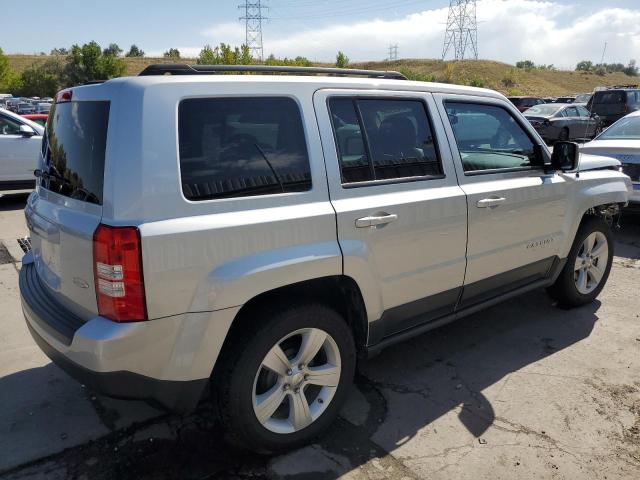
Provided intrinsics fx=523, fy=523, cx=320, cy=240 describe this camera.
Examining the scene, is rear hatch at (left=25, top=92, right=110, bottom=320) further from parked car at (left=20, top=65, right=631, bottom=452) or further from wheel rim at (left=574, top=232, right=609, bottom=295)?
wheel rim at (left=574, top=232, right=609, bottom=295)

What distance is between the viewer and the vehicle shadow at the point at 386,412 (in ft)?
8.81

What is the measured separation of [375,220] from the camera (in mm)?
2826

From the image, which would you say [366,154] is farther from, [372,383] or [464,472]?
[464,472]

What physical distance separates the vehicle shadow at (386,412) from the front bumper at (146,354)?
49 centimetres

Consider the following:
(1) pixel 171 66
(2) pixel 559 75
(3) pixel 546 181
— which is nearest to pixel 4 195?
(1) pixel 171 66

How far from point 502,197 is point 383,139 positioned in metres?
1.05

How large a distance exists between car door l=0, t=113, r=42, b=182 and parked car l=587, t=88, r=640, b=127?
716 inches

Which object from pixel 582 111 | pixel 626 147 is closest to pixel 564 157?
pixel 626 147

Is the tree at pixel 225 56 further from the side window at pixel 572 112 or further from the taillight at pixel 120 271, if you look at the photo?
the taillight at pixel 120 271

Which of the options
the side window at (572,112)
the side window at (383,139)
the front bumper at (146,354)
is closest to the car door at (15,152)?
the front bumper at (146,354)

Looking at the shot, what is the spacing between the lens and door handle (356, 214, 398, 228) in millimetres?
2777

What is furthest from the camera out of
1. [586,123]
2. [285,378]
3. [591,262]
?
[586,123]

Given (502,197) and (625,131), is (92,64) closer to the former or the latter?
(625,131)

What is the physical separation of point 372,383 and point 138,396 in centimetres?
168
